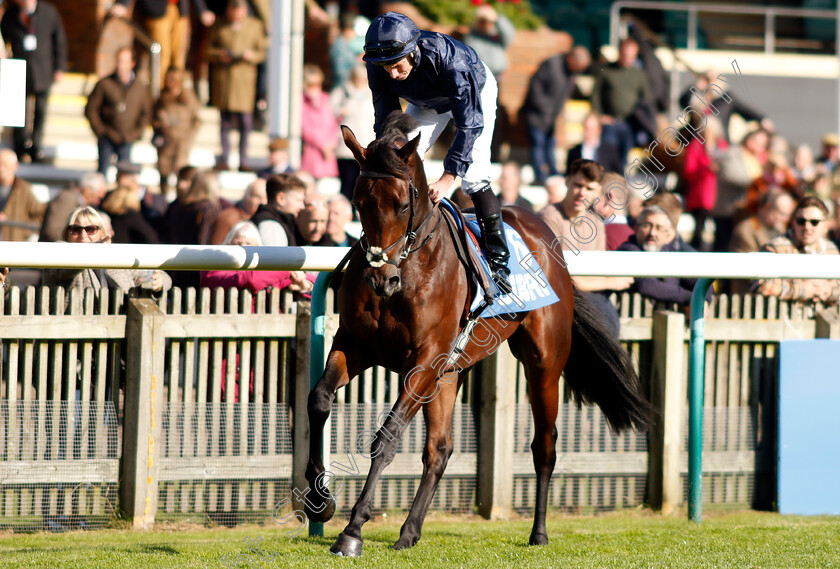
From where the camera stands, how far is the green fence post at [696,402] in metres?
6.26

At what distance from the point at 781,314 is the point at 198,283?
12.0 feet

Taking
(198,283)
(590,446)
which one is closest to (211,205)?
(198,283)

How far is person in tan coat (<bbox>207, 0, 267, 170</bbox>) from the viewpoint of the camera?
39.5 ft

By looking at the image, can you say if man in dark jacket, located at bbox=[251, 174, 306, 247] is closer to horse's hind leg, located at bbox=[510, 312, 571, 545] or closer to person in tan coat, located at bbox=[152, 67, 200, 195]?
horse's hind leg, located at bbox=[510, 312, 571, 545]

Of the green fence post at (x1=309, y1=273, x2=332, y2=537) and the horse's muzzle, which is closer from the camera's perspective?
the horse's muzzle

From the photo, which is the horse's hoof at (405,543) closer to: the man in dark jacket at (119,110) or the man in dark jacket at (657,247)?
the man in dark jacket at (657,247)

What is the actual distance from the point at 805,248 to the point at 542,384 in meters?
2.96

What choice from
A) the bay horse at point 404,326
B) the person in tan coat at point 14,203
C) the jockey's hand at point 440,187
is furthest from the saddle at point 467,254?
the person in tan coat at point 14,203

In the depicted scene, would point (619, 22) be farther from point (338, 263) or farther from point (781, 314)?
point (338, 263)

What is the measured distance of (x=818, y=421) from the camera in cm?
676

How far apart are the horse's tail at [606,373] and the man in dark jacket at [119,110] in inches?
249

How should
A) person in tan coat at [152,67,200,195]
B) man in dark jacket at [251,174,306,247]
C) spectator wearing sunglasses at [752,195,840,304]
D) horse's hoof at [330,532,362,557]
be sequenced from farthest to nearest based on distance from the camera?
1. person in tan coat at [152,67,200,195]
2. spectator wearing sunglasses at [752,195,840,304]
3. man in dark jacket at [251,174,306,247]
4. horse's hoof at [330,532,362,557]

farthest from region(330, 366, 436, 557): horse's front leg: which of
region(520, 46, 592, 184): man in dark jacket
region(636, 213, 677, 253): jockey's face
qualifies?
region(520, 46, 592, 184): man in dark jacket

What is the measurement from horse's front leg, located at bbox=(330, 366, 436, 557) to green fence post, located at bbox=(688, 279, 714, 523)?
1.94 meters
